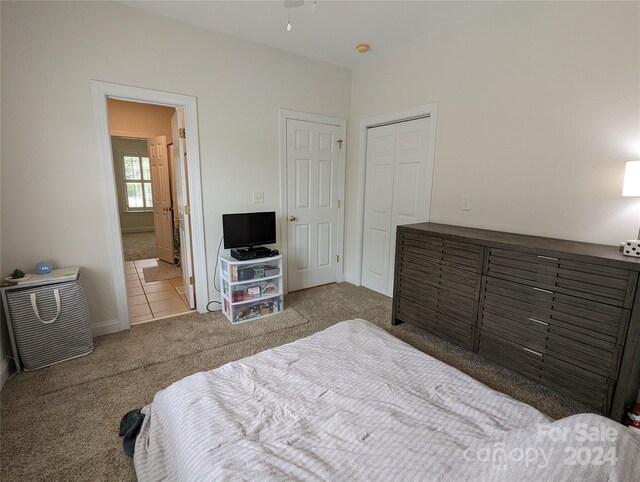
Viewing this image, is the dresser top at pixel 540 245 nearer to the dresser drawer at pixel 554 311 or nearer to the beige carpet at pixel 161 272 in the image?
the dresser drawer at pixel 554 311

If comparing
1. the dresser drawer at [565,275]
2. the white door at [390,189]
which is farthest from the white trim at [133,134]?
the dresser drawer at [565,275]

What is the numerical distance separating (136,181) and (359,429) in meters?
8.75

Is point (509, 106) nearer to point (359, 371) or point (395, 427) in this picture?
point (359, 371)

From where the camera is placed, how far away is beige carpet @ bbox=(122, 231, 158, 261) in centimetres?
580

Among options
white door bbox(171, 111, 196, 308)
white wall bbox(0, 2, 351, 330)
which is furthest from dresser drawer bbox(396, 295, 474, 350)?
white door bbox(171, 111, 196, 308)

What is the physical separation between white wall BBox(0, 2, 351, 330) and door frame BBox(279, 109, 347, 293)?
298mm

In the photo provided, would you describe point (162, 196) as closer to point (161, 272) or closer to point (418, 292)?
point (161, 272)

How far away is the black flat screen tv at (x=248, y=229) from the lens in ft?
9.89

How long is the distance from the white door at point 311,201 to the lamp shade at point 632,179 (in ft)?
8.84

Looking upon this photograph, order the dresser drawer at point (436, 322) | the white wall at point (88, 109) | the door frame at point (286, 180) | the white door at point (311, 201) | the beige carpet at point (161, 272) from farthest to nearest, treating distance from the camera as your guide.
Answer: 1. the beige carpet at point (161, 272)
2. the white door at point (311, 201)
3. the door frame at point (286, 180)
4. the dresser drawer at point (436, 322)
5. the white wall at point (88, 109)

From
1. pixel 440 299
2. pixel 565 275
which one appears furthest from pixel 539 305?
pixel 440 299

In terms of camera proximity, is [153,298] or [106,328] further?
[153,298]

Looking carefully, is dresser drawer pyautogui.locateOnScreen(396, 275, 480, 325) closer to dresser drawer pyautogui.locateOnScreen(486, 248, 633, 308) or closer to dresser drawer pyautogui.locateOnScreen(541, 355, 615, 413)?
dresser drawer pyautogui.locateOnScreen(486, 248, 633, 308)

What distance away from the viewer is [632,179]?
1.77m
